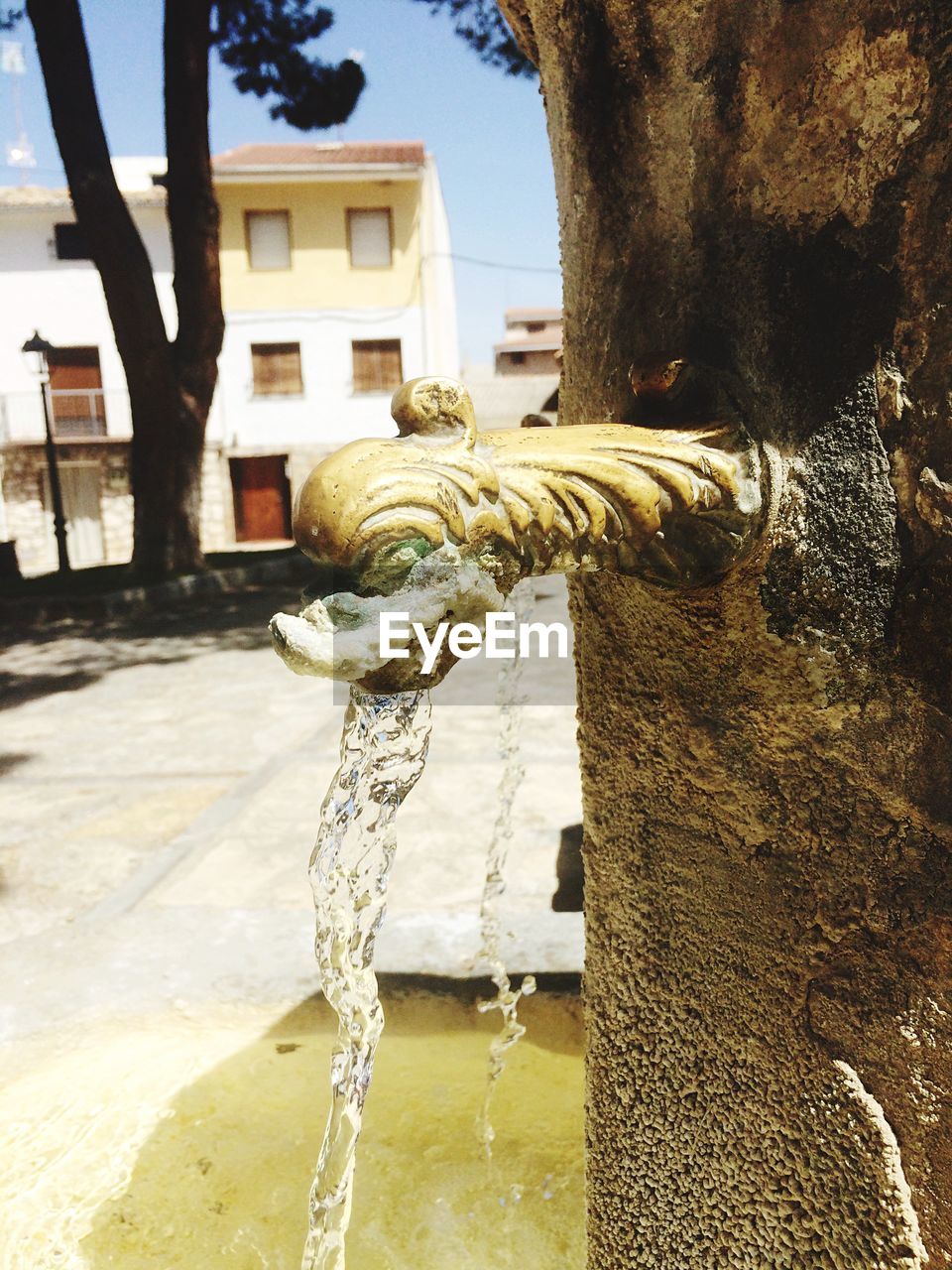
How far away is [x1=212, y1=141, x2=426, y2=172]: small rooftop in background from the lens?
18.6 meters

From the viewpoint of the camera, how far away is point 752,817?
1002 mm

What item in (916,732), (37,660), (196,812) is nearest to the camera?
(916,732)

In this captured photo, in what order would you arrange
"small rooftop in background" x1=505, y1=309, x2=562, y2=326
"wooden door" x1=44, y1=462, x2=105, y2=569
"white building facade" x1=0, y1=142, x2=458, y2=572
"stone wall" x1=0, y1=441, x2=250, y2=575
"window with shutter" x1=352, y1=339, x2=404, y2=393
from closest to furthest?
"stone wall" x1=0, y1=441, x2=250, y2=575 < "wooden door" x1=44, y1=462, x2=105, y2=569 < "white building facade" x1=0, y1=142, x2=458, y2=572 < "window with shutter" x1=352, y1=339, x2=404, y2=393 < "small rooftop in background" x1=505, y1=309, x2=562, y2=326

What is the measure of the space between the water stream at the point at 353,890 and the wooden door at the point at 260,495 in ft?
59.5

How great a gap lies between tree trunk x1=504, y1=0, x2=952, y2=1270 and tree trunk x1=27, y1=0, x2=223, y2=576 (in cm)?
873

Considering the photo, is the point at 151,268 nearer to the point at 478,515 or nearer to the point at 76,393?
the point at 478,515

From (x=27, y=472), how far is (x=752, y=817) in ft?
61.6

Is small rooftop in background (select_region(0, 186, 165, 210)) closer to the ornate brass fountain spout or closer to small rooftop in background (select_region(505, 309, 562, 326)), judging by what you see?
small rooftop in background (select_region(505, 309, 562, 326))

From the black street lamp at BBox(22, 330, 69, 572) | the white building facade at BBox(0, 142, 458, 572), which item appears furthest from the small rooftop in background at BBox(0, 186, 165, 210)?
the black street lamp at BBox(22, 330, 69, 572)

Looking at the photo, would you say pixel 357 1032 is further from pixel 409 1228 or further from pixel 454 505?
pixel 454 505

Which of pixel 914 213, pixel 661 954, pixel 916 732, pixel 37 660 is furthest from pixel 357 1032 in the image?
pixel 37 660

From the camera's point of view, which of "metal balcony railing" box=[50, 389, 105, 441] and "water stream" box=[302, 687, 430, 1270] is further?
"metal balcony railing" box=[50, 389, 105, 441]

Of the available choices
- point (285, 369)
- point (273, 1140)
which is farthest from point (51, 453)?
point (273, 1140)

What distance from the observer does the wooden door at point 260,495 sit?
1909 cm
